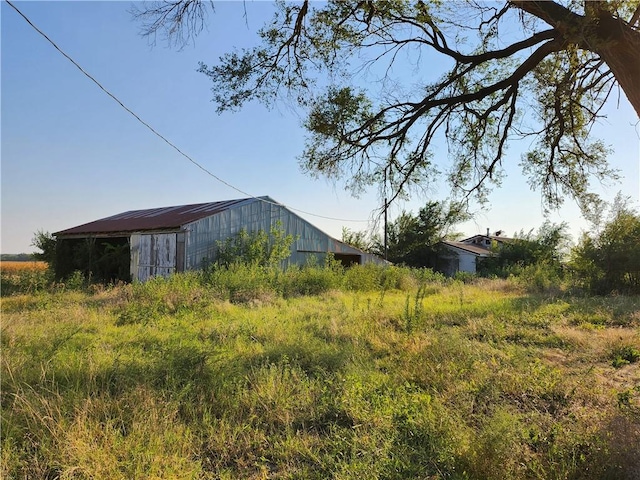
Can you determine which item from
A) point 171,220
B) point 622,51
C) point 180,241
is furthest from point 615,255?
point 171,220

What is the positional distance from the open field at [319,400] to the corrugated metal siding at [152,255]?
10173 mm

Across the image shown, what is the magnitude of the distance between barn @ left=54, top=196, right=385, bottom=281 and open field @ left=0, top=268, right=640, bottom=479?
9.99 m

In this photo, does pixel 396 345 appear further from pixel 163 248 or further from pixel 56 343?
pixel 163 248

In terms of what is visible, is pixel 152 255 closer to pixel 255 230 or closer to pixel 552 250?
pixel 255 230

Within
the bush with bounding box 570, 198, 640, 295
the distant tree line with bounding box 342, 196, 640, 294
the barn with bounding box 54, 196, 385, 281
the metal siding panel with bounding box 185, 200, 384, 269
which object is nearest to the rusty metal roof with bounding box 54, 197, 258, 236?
the barn with bounding box 54, 196, 385, 281

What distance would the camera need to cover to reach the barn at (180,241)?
17828 millimetres

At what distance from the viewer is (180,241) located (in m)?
17.6

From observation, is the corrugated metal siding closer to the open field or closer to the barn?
the barn

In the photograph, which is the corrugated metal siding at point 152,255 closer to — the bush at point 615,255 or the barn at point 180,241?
the barn at point 180,241

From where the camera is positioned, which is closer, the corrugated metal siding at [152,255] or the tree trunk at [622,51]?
the tree trunk at [622,51]

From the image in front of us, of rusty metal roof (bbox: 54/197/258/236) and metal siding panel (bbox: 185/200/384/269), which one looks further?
rusty metal roof (bbox: 54/197/258/236)

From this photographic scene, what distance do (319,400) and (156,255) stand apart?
54.7 ft

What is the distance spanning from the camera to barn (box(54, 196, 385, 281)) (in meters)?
17.8

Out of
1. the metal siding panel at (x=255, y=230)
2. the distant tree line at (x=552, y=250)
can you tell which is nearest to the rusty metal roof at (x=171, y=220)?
the metal siding panel at (x=255, y=230)
